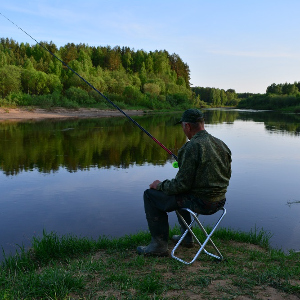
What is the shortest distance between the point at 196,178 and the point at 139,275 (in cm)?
117

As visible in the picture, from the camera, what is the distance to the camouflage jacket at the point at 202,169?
3621mm

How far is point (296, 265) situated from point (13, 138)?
1722 centimetres

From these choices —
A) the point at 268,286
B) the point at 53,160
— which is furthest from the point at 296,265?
the point at 53,160

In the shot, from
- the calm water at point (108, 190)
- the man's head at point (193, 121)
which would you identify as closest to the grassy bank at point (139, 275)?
the calm water at point (108, 190)

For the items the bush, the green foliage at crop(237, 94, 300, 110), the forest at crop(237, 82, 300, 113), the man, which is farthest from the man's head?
the green foliage at crop(237, 94, 300, 110)

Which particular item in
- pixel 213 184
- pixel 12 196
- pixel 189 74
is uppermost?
pixel 189 74

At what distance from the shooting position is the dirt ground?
37.4 meters

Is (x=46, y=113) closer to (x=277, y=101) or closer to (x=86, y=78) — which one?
(x=86, y=78)

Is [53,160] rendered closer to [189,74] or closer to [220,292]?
[220,292]

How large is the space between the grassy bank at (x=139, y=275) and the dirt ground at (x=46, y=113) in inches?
1255

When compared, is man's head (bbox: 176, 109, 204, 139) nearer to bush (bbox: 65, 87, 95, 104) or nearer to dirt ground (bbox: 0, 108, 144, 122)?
dirt ground (bbox: 0, 108, 144, 122)

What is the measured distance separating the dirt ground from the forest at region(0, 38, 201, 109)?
2.34m

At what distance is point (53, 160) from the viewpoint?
41.7 ft

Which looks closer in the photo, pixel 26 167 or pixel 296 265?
pixel 296 265
